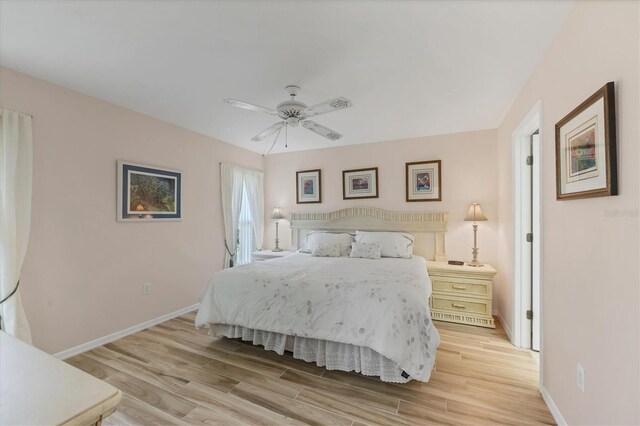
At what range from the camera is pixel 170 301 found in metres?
3.54

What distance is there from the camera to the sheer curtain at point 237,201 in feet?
14.2

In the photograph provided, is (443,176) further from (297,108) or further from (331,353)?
(331,353)

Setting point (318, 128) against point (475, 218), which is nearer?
point (318, 128)

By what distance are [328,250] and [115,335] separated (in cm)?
263

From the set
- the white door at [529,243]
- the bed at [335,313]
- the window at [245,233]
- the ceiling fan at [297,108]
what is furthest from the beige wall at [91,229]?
the white door at [529,243]

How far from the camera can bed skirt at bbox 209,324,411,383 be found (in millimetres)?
2096

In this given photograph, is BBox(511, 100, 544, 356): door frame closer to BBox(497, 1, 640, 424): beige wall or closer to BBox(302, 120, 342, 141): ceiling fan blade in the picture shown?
BBox(497, 1, 640, 424): beige wall

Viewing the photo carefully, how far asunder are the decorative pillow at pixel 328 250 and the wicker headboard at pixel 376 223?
68 centimetres

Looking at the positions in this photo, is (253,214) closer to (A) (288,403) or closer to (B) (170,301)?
(B) (170,301)

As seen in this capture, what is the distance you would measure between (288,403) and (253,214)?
344cm

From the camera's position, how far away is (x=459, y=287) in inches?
130

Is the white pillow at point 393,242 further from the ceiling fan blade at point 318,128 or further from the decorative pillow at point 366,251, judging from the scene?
the ceiling fan blade at point 318,128

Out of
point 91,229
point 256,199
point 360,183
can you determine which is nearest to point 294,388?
point 91,229

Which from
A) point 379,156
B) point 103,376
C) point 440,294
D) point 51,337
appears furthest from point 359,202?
point 51,337
